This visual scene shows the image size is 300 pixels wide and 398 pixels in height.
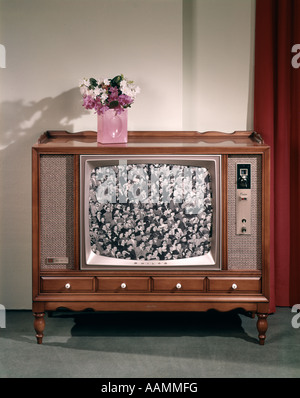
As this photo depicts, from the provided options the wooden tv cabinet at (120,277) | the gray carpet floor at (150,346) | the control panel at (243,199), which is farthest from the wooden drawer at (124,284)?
the control panel at (243,199)

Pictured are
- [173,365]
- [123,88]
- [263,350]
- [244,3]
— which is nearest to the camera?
[173,365]

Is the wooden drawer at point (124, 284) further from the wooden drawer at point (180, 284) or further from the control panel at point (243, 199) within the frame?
the control panel at point (243, 199)

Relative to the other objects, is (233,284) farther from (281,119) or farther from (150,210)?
(281,119)

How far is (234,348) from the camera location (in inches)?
89.0

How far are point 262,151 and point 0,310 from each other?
1.89 m

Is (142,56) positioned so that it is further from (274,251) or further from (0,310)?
(0,310)

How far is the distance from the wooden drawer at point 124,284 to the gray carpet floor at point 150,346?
0.29 metres

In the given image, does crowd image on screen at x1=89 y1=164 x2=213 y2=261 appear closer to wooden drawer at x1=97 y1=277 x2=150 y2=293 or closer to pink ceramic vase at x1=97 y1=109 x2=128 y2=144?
wooden drawer at x1=97 y1=277 x2=150 y2=293

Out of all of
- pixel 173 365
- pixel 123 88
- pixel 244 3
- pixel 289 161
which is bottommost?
pixel 173 365

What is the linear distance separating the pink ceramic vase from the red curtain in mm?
865

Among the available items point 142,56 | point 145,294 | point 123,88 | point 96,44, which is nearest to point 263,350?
point 145,294

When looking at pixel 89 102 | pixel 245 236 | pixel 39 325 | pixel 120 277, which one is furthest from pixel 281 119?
pixel 39 325

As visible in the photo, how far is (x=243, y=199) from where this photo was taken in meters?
2.25

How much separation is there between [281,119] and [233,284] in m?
1.08
